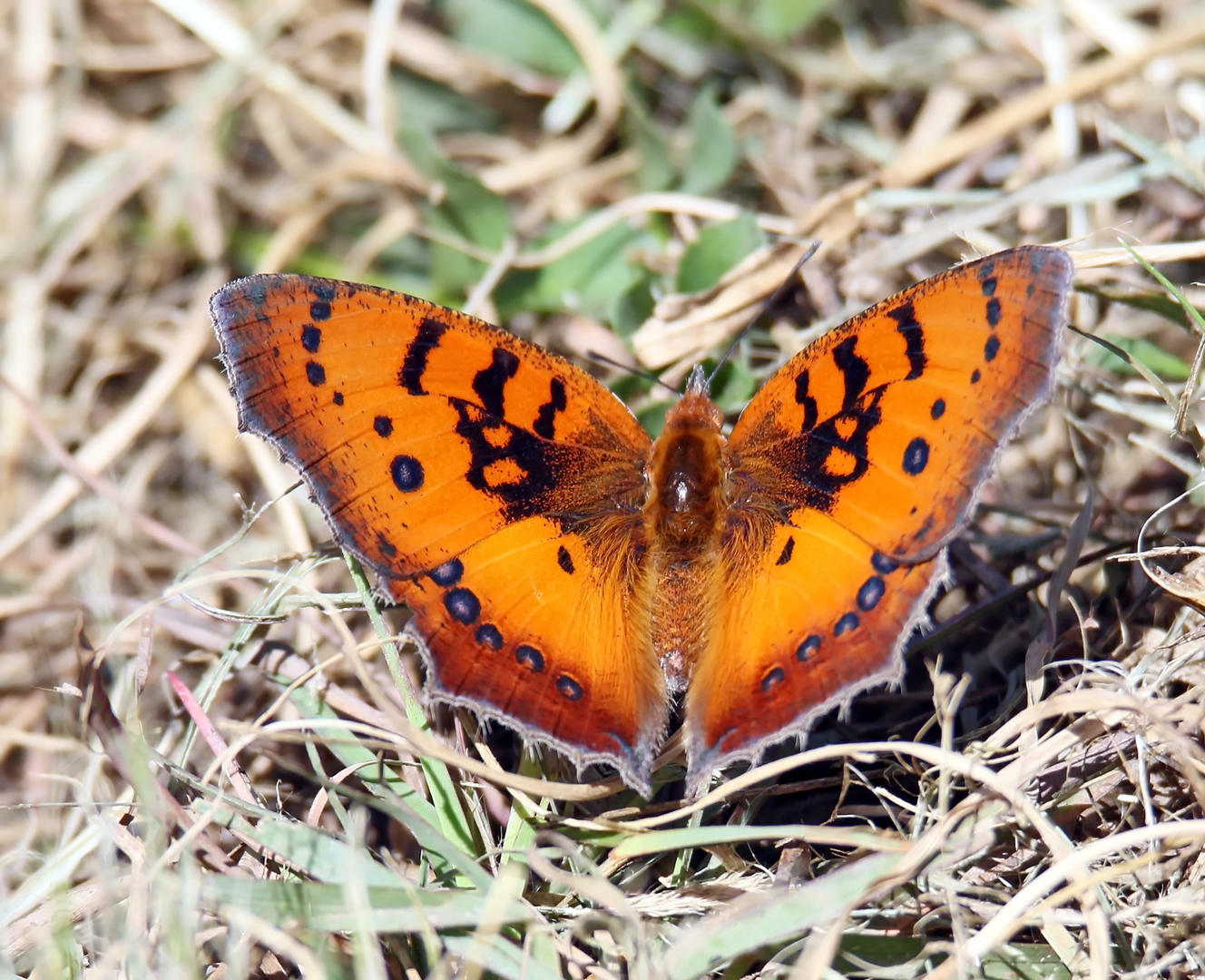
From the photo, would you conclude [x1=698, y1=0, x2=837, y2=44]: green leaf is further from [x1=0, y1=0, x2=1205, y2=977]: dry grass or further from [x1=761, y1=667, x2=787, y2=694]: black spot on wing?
[x1=761, y1=667, x2=787, y2=694]: black spot on wing

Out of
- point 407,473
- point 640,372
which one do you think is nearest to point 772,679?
point 407,473

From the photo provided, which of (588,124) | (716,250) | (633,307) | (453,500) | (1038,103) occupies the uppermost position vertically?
(588,124)

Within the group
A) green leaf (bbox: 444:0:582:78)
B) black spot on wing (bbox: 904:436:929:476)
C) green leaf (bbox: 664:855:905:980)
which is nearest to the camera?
green leaf (bbox: 664:855:905:980)

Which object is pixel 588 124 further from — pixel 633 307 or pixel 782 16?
pixel 633 307


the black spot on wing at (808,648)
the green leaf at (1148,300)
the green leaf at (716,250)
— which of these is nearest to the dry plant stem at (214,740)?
the black spot on wing at (808,648)

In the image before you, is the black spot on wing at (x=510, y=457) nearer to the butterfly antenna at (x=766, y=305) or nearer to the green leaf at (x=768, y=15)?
the butterfly antenna at (x=766, y=305)

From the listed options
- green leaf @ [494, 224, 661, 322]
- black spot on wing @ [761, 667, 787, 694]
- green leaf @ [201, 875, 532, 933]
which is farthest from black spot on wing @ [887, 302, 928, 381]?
green leaf @ [494, 224, 661, 322]

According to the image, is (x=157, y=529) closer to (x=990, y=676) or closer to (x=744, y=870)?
(x=744, y=870)
